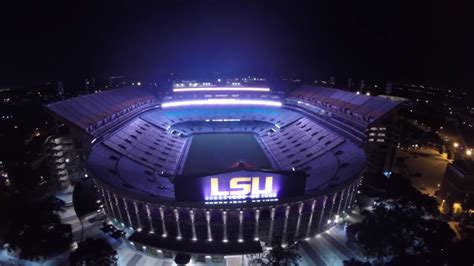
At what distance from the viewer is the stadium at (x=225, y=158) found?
43.0m

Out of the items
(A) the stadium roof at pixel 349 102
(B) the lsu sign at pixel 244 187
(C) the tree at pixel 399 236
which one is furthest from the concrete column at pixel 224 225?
(A) the stadium roof at pixel 349 102

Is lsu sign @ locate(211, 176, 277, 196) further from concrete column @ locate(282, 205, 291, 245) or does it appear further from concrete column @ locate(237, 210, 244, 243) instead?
concrete column @ locate(282, 205, 291, 245)

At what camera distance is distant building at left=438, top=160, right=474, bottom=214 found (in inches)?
2157

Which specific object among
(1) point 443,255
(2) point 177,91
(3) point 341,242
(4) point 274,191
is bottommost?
(3) point 341,242

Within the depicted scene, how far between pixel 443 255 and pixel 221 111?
3663 inches

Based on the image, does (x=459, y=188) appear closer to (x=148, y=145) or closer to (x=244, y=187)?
(x=244, y=187)

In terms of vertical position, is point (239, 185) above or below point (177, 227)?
above

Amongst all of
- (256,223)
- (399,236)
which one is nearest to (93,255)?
(256,223)

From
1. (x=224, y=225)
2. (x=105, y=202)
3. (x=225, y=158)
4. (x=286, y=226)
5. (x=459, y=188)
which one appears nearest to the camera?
(x=224, y=225)

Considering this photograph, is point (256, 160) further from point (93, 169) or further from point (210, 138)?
point (93, 169)

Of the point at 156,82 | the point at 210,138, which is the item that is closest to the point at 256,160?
the point at 210,138

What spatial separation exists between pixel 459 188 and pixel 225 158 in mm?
56625

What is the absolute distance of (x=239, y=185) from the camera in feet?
141

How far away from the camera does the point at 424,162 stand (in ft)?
274
